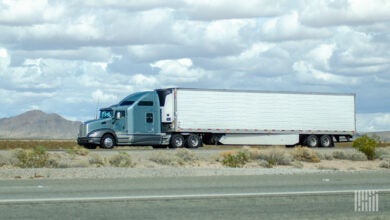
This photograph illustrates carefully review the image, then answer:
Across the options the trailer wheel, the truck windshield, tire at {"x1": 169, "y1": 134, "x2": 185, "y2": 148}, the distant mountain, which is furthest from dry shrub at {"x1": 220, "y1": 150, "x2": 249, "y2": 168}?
the distant mountain

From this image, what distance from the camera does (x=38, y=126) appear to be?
171 metres

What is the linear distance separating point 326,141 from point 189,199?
39677 millimetres

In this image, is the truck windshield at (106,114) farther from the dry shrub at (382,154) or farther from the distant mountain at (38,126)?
the distant mountain at (38,126)

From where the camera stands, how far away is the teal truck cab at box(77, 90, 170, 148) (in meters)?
45.3

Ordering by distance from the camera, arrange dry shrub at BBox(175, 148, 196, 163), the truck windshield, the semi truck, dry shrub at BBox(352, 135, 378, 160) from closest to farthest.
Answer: dry shrub at BBox(175, 148, 196, 163)
dry shrub at BBox(352, 135, 378, 160)
the semi truck
the truck windshield

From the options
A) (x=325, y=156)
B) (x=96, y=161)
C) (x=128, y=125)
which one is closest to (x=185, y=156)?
(x=96, y=161)

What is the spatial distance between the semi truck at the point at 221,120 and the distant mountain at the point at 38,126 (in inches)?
4474

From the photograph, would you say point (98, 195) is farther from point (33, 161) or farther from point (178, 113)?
point (178, 113)

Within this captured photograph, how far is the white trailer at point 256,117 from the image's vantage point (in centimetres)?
4684

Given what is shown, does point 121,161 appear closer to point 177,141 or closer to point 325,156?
point 325,156

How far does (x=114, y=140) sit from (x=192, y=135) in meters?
4.96

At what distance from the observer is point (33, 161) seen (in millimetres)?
29453

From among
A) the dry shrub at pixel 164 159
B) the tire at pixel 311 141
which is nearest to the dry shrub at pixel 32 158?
the dry shrub at pixel 164 159

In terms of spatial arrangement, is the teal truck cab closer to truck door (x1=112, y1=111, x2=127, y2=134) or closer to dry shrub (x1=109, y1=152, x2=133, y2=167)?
truck door (x1=112, y1=111, x2=127, y2=134)
